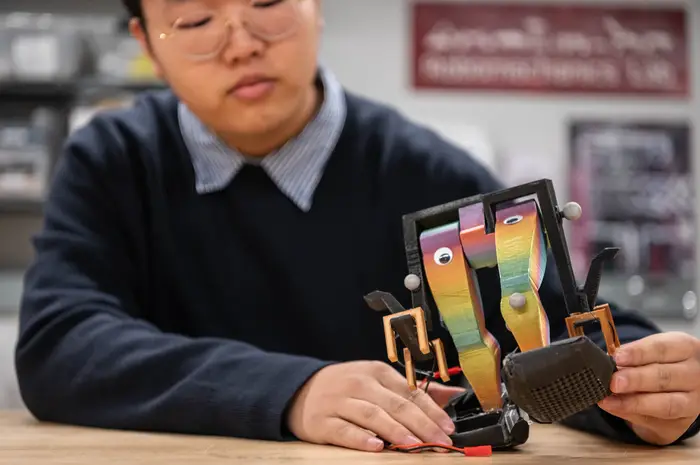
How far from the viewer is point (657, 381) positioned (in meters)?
0.69

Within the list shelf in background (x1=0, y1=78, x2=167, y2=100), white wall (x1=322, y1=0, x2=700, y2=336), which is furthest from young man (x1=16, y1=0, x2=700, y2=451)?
white wall (x1=322, y1=0, x2=700, y2=336)

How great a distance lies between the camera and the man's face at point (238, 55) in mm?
986

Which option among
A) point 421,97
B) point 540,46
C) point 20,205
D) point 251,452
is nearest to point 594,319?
point 251,452

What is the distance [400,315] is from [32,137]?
8.50 feet

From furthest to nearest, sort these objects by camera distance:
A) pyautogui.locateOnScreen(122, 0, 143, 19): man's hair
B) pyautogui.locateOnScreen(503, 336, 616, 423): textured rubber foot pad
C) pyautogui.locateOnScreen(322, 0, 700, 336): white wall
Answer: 1. pyautogui.locateOnScreen(322, 0, 700, 336): white wall
2. pyautogui.locateOnScreen(122, 0, 143, 19): man's hair
3. pyautogui.locateOnScreen(503, 336, 616, 423): textured rubber foot pad

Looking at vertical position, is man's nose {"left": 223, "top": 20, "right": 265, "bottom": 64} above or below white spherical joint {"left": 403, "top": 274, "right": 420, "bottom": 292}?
above

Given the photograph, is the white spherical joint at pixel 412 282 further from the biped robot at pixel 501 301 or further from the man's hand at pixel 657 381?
the man's hand at pixel 657 381

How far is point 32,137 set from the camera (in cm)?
296

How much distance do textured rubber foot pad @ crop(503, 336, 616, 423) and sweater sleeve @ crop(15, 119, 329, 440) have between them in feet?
0.79

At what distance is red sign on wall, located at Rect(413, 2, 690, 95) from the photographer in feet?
11.4

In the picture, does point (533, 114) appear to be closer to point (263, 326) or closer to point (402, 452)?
point (263, 326)

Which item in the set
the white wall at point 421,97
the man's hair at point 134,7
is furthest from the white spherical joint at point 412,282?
the white wall at point 421,97

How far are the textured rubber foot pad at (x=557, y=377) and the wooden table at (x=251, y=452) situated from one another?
2.6 inches

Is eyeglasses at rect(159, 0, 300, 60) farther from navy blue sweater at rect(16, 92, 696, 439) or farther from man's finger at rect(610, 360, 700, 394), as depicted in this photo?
man's finger at rect(610, 360, 700, 394)
